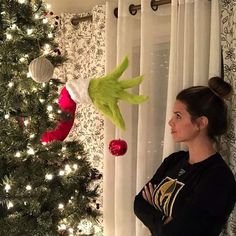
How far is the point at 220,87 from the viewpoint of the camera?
70.9 inches

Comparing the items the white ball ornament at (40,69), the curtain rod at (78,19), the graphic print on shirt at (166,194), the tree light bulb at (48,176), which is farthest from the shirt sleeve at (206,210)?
the curtain rod at (78,19)

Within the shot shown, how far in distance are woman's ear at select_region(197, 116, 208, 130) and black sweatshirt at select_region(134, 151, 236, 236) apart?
142 millimetres

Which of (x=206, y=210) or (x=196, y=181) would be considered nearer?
(x=206, y=210)

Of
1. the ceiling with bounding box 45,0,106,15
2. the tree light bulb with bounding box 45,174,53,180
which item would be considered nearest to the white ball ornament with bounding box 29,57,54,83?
the tree light bulb with bounding box 45,174,53,180

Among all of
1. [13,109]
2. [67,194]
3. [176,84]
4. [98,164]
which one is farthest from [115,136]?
[13,109]

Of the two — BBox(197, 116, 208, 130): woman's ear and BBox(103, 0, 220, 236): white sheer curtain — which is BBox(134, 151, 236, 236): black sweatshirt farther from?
BBox(103, 0, 220, 236): white sheer curtain

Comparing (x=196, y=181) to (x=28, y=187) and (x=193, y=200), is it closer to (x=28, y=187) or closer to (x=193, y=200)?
(x=193, y=200)

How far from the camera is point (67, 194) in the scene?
1688 mm

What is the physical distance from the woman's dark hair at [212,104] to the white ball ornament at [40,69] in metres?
0.68

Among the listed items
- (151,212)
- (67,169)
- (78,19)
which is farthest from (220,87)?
(78,19)

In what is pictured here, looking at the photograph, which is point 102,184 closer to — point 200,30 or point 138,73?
point 138,73

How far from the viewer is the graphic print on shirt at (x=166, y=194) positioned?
1.79 metres

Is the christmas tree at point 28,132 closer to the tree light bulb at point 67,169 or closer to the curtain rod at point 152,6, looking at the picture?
the tree light bulb at point 67,169

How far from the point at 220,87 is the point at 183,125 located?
24 centimetres
